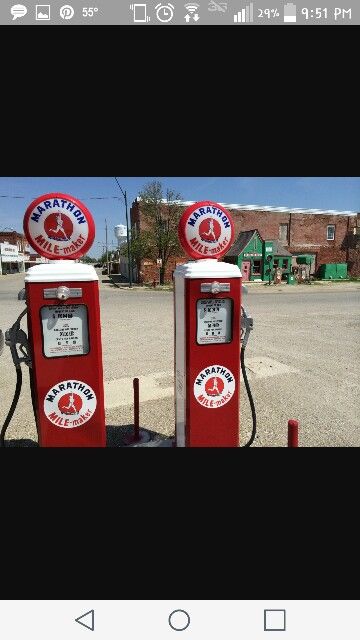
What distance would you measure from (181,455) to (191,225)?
1.98 m

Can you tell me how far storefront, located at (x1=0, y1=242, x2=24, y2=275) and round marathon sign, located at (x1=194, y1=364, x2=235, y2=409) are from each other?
46.7 metres

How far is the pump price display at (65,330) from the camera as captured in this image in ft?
8.18

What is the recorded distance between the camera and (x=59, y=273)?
7.90 feet

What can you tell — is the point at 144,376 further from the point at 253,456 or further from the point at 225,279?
the point at 225,279

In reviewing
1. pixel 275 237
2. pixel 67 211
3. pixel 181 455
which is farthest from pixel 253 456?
pixel 275 237

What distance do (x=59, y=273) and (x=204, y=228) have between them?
1.17 m

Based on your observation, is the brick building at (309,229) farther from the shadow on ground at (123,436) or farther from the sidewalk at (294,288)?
the shadow on ground at (123,436)

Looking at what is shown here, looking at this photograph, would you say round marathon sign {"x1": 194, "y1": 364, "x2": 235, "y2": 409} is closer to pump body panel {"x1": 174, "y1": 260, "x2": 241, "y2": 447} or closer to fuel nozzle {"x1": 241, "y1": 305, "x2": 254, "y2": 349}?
pump body panel {"x1": 174, "y1": 260, "x2": 241, "y2": 447}

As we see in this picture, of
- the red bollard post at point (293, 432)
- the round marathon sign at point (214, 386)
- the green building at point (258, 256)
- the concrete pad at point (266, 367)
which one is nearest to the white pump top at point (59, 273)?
the round marathon sign at point (214, 386)

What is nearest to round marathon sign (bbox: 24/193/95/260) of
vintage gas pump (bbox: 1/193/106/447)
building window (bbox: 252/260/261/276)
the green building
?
vintage gas pump (bbox: 1/193/106/447)

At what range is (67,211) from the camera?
8.11ft

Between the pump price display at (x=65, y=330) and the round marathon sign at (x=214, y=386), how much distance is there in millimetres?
958
